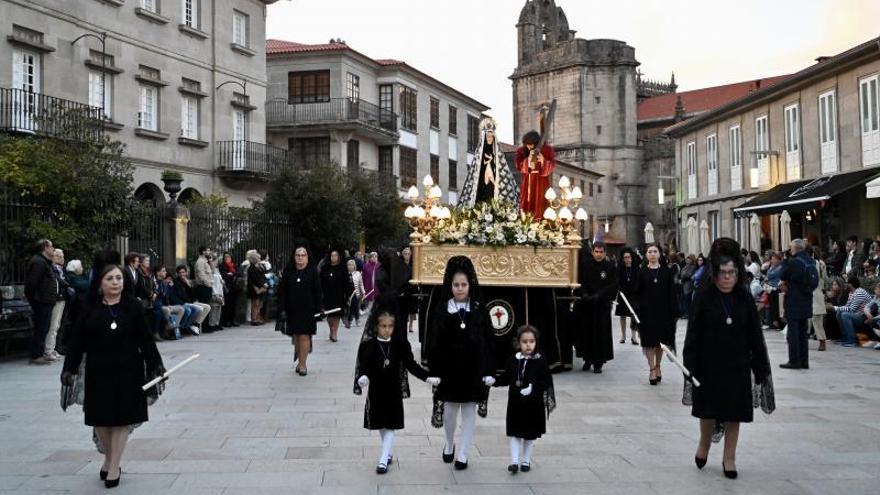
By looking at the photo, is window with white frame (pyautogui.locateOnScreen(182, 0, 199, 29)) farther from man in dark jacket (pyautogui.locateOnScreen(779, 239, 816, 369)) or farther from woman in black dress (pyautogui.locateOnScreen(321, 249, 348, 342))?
man in dark jacket (pyautogui.locateOnScreen(779, 239, 816, 369))

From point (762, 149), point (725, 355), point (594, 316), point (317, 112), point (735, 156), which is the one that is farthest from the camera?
point (317, 112)

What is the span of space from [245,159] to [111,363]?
25173mm

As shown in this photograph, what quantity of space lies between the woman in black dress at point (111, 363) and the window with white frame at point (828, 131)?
83.7ft

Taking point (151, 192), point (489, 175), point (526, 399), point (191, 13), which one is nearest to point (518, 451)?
point (526, 399)

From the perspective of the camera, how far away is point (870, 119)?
25406 mm

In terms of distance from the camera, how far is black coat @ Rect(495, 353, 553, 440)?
6918 mm

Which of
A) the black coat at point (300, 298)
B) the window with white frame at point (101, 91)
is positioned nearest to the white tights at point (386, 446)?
the black coat at point (300, 298)

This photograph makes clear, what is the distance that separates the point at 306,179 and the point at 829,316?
53.7 feet

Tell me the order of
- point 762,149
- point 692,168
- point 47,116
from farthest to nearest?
point 692,168, point 762,149, point 47,116

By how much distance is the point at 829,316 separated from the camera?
1752cm

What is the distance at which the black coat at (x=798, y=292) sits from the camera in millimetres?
13125

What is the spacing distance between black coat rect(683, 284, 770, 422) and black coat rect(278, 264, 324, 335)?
642 cm

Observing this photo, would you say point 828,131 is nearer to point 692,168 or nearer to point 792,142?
point 792,142

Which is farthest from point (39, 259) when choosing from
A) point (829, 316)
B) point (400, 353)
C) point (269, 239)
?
point (829, 316)
